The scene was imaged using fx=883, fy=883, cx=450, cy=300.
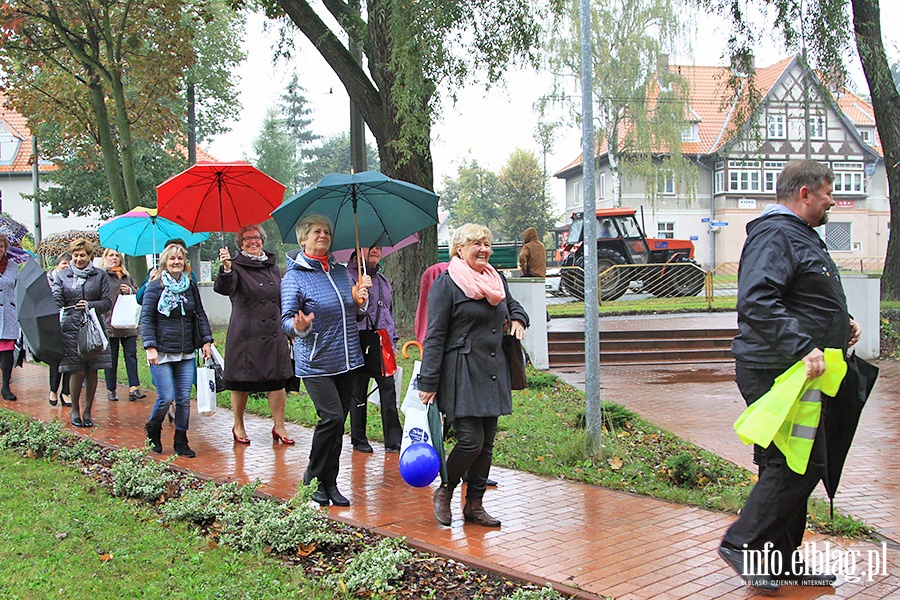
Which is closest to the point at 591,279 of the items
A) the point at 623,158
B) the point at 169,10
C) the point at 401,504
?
the point at 401,504

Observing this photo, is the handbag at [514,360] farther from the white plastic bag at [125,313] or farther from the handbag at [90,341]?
the white plastic bag at [125,313]

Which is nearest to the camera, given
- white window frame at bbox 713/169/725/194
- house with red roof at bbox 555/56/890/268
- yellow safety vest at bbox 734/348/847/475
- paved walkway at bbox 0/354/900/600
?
yellow safety vest at bbox 734/348/847/475

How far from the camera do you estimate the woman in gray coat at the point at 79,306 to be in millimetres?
8930

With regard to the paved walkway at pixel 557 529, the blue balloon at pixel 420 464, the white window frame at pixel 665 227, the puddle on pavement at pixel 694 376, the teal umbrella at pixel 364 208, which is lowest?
the paved walkway at pixel 557 529

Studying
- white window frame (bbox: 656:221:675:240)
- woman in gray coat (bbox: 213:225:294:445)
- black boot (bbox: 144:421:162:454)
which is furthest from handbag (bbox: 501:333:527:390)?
white window frame (bbox: 656:221:675:240)

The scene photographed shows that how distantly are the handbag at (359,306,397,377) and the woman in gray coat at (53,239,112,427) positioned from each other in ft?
11.4

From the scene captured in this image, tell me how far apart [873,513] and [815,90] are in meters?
12.6

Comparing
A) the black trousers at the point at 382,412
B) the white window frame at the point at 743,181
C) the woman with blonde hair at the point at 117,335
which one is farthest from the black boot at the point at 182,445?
the white window frame at the point at 743,181

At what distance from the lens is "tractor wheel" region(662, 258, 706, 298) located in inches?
904

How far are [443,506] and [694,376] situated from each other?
8.08 m

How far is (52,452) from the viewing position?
752 cm

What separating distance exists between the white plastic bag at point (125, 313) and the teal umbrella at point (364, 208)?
4147 millimetres

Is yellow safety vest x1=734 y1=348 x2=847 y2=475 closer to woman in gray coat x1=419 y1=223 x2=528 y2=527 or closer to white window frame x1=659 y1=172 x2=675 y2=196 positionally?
woman in gray coat x1=419 y1=223 x2=528 y2=527

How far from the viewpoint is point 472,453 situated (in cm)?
530
